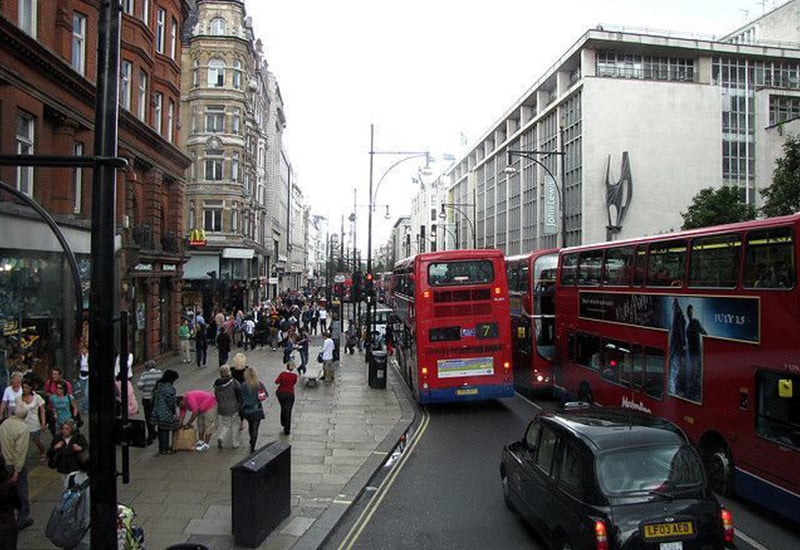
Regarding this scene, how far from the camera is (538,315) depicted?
1905 centimetres

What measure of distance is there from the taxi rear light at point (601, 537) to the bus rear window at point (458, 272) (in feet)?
→ 35.6

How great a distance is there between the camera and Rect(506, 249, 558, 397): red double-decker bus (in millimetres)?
18703

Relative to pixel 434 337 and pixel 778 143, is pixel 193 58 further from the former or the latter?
pixel 778 143

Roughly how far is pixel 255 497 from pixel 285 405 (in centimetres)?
582

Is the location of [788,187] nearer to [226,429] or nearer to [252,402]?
[252,402]

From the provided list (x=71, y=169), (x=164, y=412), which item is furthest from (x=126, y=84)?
(x=164, y=412)

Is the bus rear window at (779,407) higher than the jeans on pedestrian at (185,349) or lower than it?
higher

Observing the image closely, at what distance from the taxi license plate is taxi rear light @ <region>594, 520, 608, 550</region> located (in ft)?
1.14

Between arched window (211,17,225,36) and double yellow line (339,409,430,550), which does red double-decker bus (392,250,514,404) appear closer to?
double yellow line (339,409,430,550)

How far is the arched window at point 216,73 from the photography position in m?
42.8

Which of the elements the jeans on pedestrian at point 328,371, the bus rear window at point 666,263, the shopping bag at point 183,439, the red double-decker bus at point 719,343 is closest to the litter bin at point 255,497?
the shopping bag at point 183,439

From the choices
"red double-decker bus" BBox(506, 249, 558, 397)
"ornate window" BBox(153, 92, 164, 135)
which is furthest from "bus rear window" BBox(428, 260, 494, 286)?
"ornate window" BBox(153, 92, 164, 135)

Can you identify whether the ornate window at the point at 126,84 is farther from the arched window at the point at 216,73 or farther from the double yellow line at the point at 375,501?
the arched window at the point at 216,73

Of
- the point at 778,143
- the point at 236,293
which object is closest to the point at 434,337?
the point at 236,293
